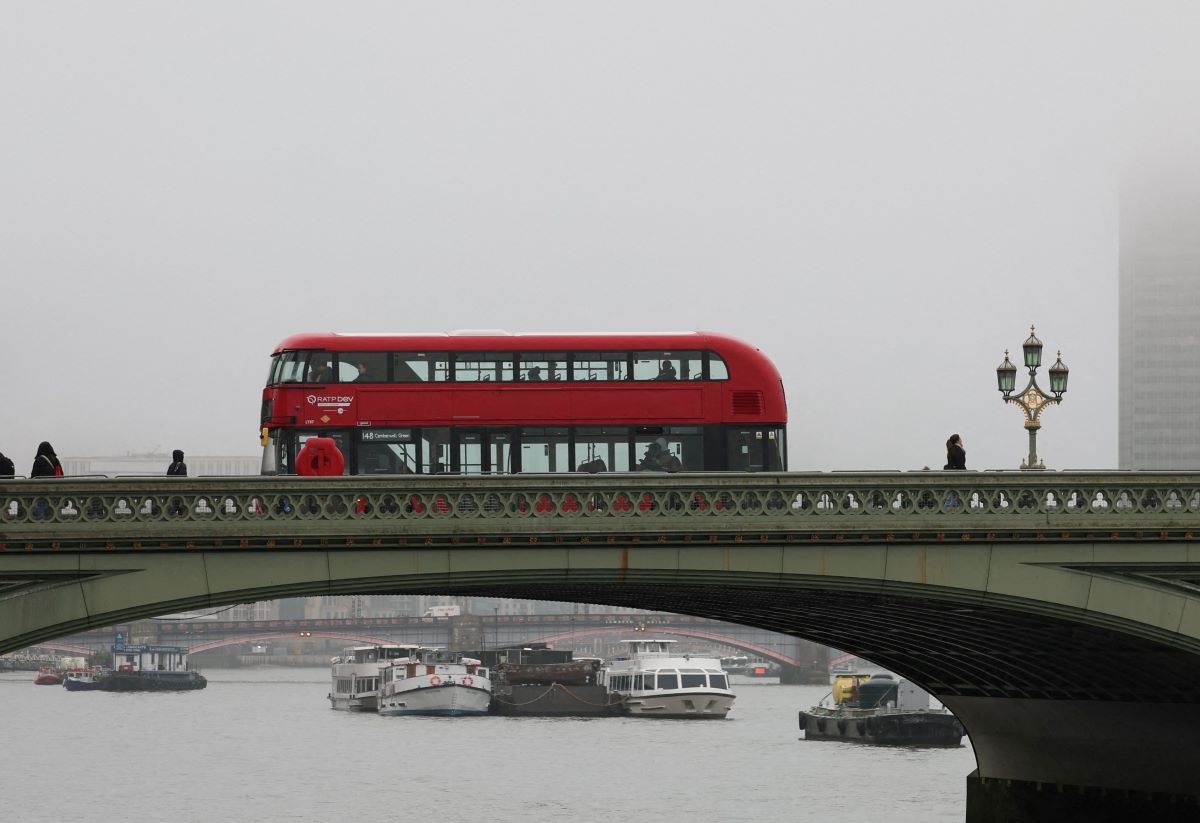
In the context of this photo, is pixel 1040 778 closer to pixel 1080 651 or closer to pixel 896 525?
pixel 1080 651

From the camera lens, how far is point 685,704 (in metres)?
120

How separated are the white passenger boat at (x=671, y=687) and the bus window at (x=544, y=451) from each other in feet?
274

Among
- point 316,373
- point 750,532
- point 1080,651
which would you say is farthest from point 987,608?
point 316,373

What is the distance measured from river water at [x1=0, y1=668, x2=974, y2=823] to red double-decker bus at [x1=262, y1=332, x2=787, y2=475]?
78.9 ft

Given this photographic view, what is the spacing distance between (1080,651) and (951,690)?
470 inches

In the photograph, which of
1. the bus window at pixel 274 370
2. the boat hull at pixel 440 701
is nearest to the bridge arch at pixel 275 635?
the boat hull at pixel 440 701

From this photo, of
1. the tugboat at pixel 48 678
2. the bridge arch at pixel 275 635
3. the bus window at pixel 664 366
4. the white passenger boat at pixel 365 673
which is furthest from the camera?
the tugboat at pixel 48 678

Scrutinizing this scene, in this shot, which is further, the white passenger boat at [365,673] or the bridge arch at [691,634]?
the bridge arch at [691,634]

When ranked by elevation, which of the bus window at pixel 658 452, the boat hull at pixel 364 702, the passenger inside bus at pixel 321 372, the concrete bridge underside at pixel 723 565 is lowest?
the boat hull at pixel 364 702

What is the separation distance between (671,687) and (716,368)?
8488 centimetres

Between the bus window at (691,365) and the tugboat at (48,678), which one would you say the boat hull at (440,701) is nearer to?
the tugboat at (48,678)

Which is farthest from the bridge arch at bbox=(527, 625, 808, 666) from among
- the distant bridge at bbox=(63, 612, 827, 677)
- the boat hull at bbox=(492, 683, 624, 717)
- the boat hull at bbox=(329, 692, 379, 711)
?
the boat hull at bbox=(329, 692, 379, 711)

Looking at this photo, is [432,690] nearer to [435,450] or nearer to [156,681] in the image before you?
[156,681]

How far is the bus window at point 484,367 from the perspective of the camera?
38.2 m
